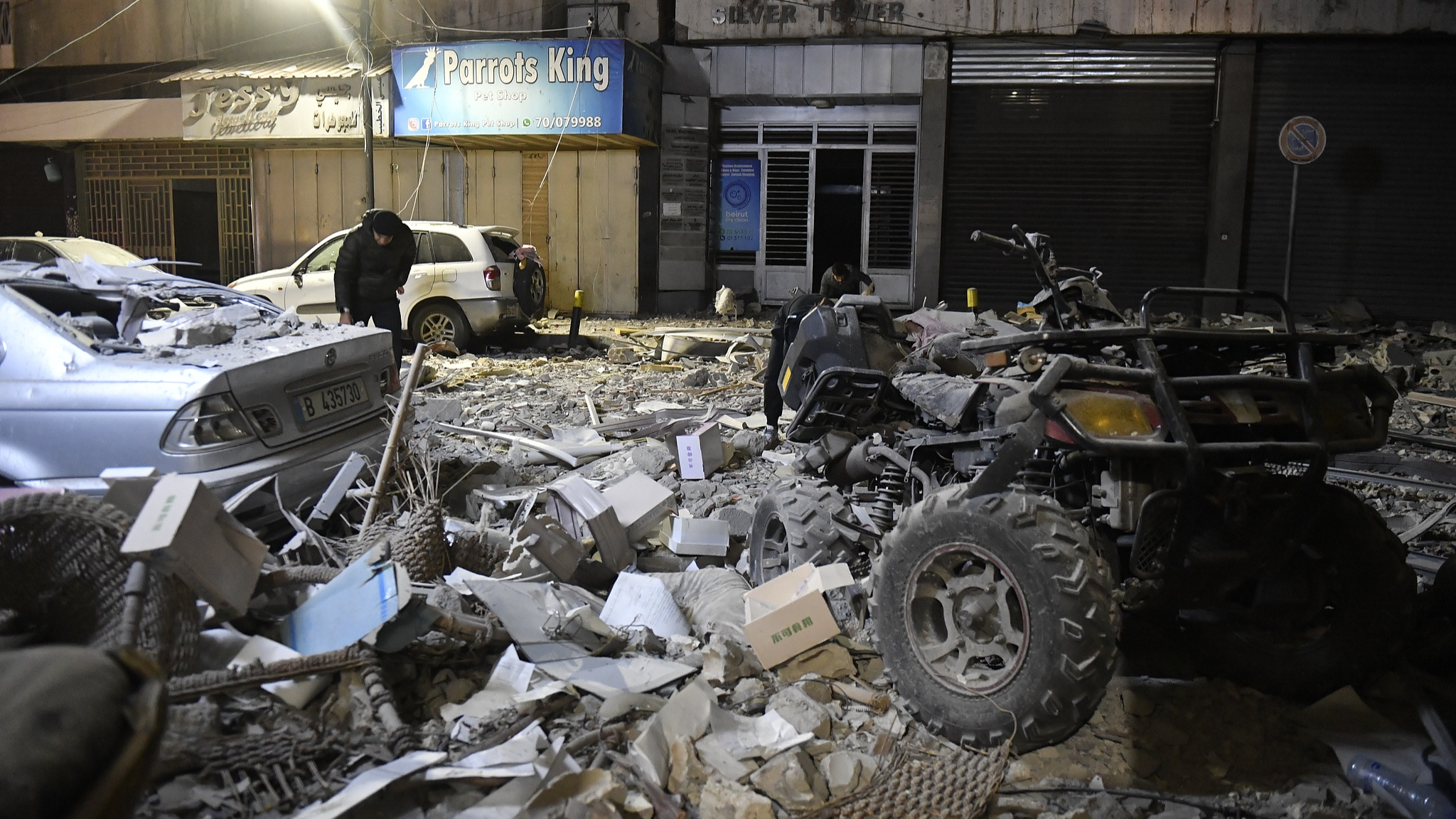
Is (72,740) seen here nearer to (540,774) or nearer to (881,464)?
(540,774)

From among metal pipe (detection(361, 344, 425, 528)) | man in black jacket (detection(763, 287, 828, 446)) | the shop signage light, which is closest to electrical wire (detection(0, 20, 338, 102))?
the shop signage light

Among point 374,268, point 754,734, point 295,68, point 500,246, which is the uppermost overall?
point 295,68

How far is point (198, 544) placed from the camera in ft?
9.96

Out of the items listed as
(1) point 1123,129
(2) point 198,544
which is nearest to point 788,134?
(1) point 1123,129

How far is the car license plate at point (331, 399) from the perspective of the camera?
4.50m

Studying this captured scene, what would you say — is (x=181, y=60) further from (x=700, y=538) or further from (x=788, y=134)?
(x=700, y=538)

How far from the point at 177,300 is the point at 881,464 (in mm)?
4106

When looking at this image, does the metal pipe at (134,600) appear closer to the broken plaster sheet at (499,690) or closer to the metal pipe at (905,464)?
the broken plaster sheet at (499,690)

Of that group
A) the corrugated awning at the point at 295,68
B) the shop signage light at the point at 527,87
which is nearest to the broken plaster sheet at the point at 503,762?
the shop signage light at the point at 527,87

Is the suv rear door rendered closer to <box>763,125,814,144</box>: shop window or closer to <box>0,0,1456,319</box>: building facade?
<box>0,0,1456,319</box>: building facade

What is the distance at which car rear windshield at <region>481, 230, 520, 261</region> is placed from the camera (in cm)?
1282

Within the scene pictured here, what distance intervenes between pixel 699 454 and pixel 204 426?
309cm

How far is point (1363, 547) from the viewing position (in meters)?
3.36

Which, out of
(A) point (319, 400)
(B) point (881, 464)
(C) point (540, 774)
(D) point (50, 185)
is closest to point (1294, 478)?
(B) point (881, 464)
